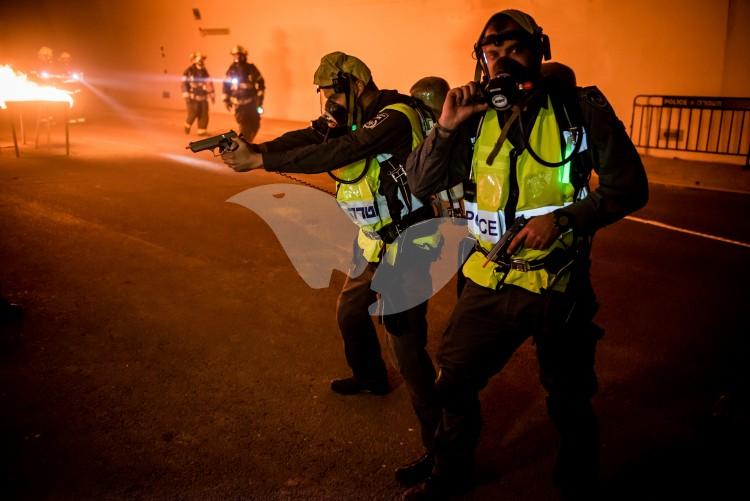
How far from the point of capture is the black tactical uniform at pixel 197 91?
1552 centimetres

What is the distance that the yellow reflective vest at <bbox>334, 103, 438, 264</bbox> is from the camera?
295cm

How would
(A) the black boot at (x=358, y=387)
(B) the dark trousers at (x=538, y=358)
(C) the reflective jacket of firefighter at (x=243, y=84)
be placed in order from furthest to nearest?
(C) the reflective jacket of firefighter at (x=243, y=84), (A) the black boot at (x=358, y=387), (B) the dark trousers at (x=538, y=358)

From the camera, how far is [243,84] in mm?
13781

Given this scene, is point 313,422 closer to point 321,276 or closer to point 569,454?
point 569,454

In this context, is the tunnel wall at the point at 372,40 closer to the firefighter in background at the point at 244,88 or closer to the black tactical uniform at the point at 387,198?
the firefighter in background at the point at 244,88

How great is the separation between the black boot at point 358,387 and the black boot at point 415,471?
79cm

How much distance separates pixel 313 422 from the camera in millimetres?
3494

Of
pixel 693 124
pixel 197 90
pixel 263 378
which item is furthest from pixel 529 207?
pixel 197 90

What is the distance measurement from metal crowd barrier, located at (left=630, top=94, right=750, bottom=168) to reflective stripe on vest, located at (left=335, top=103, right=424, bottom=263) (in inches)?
401

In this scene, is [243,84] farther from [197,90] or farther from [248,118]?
[197,90]

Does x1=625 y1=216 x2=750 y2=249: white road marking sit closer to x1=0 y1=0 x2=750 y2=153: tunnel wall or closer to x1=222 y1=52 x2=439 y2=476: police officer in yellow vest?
x1=222 y1=52 x2=439 y2=476: police officer in yellow vest

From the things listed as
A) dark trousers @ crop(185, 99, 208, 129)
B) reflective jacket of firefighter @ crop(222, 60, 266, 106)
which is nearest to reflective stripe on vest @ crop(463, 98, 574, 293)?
reflective jacket of firefighter @ crop(222, 60, 266, 106)

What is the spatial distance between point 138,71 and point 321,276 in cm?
2243

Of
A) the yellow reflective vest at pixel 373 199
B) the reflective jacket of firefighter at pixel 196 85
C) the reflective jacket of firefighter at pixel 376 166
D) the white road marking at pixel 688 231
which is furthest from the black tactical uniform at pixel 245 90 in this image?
the yellow reflective vest at pixel 373 199
